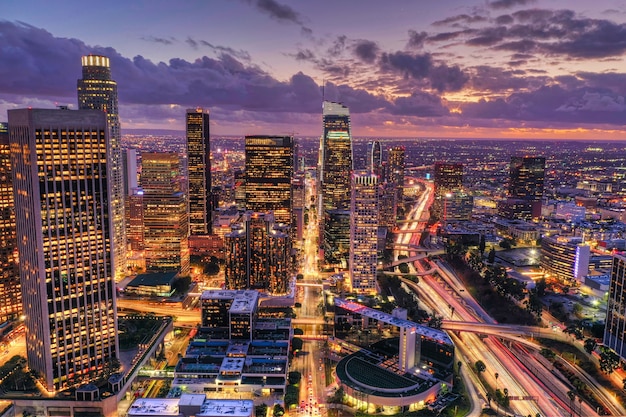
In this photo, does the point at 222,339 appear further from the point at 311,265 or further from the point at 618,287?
the point at 618,287

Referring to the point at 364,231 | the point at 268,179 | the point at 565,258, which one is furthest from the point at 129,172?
the point at 565,258

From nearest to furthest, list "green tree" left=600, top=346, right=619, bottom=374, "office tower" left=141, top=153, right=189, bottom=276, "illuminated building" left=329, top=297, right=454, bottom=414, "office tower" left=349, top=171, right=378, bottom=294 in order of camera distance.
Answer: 1. "illuminated building" left=329, top=297, right=454, bottom=414
2. "green tree" left=600, top=346, right=619, bottom=374
3. "office tower" left=349, top=171, right=378, bottom=294
4. "office tower" left=141, top=153, right=189, bottom=276

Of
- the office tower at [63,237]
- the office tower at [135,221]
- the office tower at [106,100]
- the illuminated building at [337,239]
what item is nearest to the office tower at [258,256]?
the illuminated building at [337,239]

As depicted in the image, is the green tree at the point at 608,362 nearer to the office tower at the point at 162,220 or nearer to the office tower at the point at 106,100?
the office tower at the point at 162,220

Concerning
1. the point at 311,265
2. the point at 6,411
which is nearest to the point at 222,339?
the point at 6,411

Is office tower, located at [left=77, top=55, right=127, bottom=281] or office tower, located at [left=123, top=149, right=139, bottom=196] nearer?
office tower, located at [left=77, top=55, right=127, bottom=281]

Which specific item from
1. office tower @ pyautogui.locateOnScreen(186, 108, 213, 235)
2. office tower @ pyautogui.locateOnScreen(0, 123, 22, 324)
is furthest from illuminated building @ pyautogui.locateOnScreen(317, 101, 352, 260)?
office tower @ pyautogui.locateOnScreen(0, 123, 22, 324)

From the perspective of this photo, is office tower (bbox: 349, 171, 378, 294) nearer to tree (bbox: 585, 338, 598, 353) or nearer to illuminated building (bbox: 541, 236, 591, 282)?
tree (bbox: 585, 338, 598, 353)
